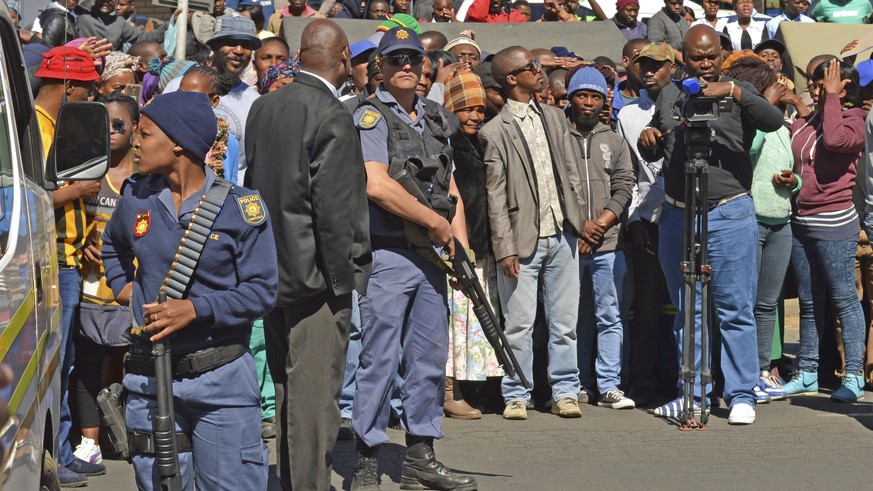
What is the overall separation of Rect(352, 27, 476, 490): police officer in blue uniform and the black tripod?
1869mm

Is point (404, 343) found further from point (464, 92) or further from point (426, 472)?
point (464, 92)

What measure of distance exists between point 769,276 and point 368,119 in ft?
12.5

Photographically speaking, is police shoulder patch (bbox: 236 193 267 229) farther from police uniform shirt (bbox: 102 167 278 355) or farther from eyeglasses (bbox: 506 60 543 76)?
eyeglasses (bbox: 506 60 543 76)

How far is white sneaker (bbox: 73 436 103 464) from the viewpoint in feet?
21.9

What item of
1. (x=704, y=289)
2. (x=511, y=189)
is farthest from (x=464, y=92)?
(x=704, y=289)

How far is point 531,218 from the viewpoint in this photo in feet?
26.3

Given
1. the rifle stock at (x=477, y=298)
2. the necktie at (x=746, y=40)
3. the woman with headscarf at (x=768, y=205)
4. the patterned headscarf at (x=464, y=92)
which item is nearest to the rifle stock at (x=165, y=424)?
the rifle stock at (x=477, y=298)

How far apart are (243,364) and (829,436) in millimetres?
4606

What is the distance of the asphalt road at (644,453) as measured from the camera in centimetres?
660

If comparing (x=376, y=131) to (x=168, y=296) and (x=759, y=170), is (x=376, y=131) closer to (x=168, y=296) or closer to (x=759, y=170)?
(x=168, y=296)

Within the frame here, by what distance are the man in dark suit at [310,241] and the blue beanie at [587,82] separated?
11.3 feet

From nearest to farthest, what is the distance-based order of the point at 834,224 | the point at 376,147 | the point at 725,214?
the point at 376,147
the point at 725,214
the point at 834,224

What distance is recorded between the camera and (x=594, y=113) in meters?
8.59

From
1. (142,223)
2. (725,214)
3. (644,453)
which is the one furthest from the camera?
(725,214)
